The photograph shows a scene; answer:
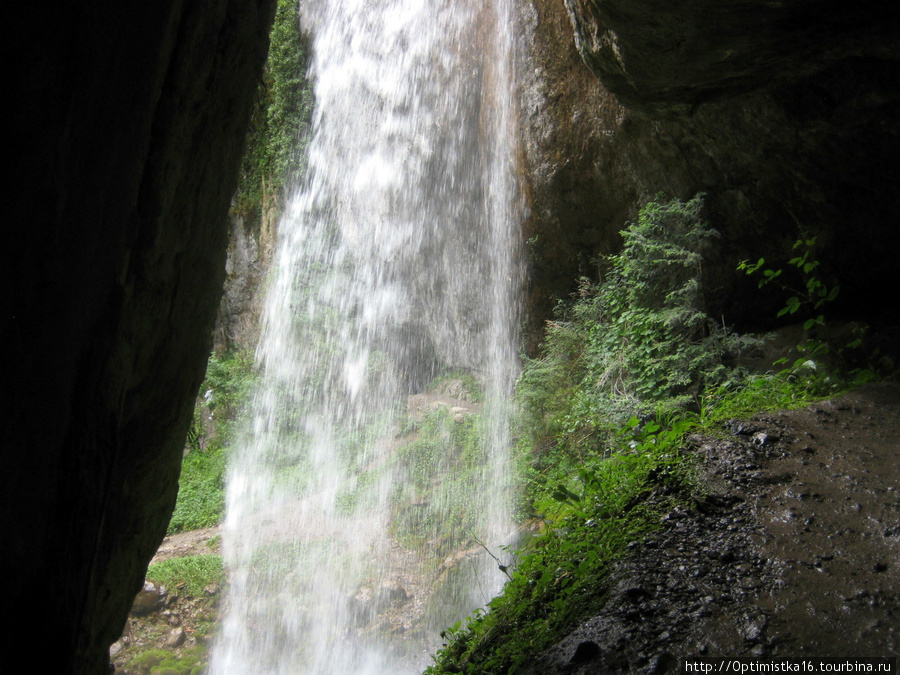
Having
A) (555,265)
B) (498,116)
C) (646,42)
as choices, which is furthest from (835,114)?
(498,116)

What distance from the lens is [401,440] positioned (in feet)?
36.4

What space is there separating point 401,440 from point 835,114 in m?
8.17

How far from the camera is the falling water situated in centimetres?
852

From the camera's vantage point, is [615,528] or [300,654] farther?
[300,654]

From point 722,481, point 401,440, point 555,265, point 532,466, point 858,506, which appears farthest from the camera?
point 401,440

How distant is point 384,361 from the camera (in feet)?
39.9

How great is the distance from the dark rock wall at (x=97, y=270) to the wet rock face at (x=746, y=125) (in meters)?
3.42

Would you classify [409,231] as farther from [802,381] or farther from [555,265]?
[802,381]

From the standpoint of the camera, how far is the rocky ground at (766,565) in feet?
7.05

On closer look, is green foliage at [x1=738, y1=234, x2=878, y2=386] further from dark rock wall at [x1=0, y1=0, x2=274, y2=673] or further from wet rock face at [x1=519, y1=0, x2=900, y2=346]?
dark rock wall at [x1=0, y1=0, x2=274, y2=673]

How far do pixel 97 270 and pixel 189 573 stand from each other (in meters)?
8.65

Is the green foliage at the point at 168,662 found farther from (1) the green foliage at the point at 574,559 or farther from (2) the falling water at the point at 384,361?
(1) the green foliage at the point at 574,559

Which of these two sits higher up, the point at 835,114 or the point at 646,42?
the point at 646,42

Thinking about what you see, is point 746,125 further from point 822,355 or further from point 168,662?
point 168,662
